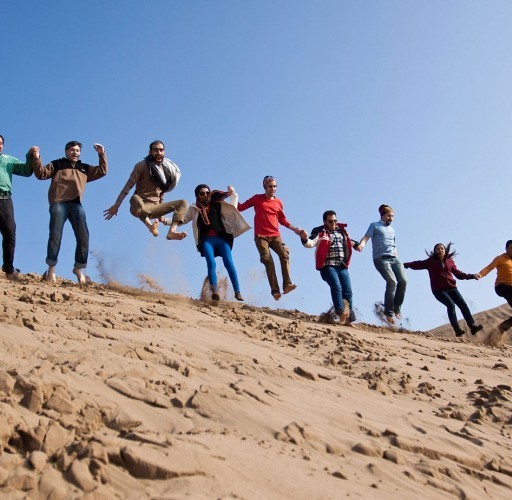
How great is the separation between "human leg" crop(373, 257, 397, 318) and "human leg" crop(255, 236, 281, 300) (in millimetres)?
1812

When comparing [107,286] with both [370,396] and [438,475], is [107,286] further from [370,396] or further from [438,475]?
[438,475]

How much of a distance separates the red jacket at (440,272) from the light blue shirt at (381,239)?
0.52 m

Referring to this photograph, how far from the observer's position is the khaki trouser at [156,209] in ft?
23.5

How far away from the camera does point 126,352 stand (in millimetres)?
3637

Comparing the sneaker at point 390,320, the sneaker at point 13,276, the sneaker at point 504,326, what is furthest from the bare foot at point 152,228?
the sneaker at point 504,326

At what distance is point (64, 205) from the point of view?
6.67m

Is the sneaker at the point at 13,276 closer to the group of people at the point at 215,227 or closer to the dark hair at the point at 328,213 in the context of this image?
the group of people at the point at 215,227

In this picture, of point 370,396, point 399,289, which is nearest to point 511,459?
point 370,396

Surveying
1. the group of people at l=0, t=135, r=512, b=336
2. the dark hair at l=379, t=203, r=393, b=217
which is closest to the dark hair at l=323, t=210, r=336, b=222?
the group of people at l=0, t=135, r=512, b=336

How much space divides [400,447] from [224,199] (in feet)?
16.8

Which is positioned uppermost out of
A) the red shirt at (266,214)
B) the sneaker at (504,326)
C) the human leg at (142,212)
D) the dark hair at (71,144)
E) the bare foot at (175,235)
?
the dark hair at (71,144)

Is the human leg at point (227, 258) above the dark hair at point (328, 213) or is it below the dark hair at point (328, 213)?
below

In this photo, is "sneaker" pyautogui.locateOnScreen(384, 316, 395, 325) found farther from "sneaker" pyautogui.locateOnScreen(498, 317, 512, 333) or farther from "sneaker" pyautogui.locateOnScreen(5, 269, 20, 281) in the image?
"sneaker" pyautogui.locateOnScreen(5, 269, 20, 281)

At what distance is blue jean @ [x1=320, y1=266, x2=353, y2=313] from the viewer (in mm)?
7449
